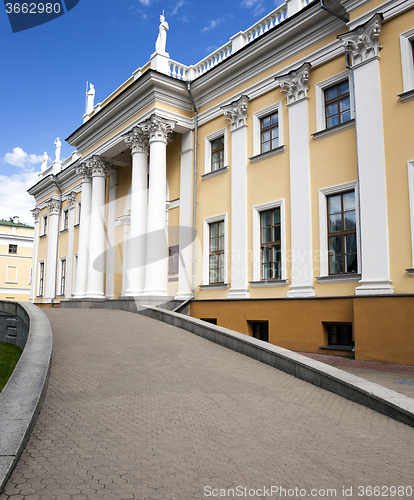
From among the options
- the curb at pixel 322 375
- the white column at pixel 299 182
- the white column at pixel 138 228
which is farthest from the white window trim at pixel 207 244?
the curb at pixel 322 375

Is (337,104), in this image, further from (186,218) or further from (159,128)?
(186,218)

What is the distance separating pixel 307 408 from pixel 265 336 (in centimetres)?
800

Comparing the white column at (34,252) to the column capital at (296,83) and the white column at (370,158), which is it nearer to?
the column capital at (296,83)

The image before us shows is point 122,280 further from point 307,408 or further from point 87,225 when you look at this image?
point 307,408

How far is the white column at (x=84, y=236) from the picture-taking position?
68.9ft

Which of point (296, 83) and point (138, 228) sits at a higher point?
point (296, 83)

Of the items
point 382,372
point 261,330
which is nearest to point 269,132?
point 261,330

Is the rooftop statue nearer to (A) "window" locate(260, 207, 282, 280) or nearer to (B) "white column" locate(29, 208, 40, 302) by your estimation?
(A) "window" locate(260, 207, 282, 280)

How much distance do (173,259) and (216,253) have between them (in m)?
2.61

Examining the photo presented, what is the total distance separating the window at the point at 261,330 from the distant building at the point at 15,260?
4642 centimetres

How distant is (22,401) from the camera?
4414 mm

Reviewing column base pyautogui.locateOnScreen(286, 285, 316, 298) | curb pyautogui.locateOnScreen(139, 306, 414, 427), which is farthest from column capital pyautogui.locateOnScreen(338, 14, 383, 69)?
curb pyautogui.locateOnScreen(139, 306, 414, 427)

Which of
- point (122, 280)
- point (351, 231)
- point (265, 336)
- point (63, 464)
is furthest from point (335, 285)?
point (122, 280)

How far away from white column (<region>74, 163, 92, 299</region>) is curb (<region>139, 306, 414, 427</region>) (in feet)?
38.3
